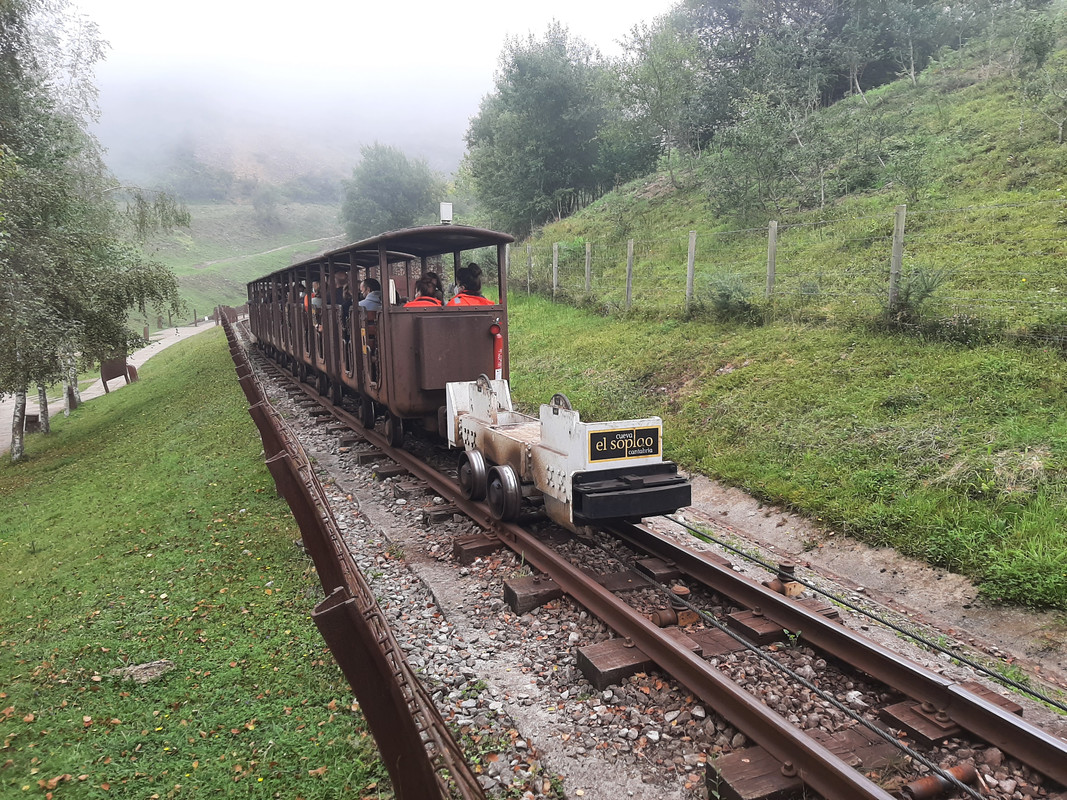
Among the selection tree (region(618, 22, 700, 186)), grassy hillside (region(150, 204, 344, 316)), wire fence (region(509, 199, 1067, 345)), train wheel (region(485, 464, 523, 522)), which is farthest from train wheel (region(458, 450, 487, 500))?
grassy hillside (region(150, 204, 344, 316))

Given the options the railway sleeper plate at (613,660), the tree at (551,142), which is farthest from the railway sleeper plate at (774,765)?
the tree at (551,142)

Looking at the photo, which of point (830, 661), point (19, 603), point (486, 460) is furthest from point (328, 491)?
point (830, 661)

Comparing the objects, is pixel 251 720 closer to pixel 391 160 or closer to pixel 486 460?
pixel 486 460

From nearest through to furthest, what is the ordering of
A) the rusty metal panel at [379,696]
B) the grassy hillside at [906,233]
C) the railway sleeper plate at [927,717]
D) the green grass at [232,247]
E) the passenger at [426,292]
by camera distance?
the rusty metal panel at [379,696]
the railway sleeper plate at [927,717]
the passenger at [426,292]
the grassy hillside at [906,233]
the green grass at [232,247]

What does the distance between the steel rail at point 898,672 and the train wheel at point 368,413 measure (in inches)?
234

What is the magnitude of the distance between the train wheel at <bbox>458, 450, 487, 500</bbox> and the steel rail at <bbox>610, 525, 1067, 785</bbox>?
1.94 metres

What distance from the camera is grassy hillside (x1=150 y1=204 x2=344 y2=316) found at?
59.8 meters

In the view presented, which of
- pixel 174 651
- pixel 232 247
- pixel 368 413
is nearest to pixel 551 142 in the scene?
pixel 368 413

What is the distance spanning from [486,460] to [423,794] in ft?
13.8

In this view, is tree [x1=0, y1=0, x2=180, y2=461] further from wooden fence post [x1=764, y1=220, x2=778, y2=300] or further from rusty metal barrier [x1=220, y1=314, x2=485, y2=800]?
wooden fence post [x1=764, y1=220, x2=778, y2=300]

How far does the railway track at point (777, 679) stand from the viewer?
273 cm

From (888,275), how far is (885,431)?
14.0 ft

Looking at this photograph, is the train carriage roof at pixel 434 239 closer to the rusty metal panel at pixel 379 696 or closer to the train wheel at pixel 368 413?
the train wheel at pixel 368 413

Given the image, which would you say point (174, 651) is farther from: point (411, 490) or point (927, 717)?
point (927, 717)
